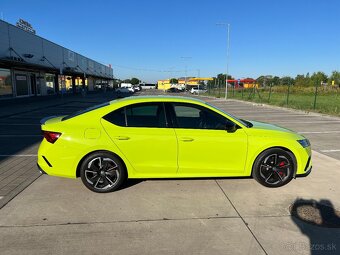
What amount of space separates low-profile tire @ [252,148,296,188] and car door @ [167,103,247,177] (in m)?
0.30

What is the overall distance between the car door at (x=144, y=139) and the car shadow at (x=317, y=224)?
188 centimetres

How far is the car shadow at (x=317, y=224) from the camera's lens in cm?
321

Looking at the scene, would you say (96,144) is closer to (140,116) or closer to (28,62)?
(140,116)

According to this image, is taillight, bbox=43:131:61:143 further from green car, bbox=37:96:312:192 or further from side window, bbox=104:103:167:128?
side window, bbox=104:103:167:128

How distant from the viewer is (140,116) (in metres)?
4.77

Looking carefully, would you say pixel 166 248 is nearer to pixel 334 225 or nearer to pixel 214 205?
pixel 214 205

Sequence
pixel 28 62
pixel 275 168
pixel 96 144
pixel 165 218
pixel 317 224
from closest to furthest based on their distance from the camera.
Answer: pixel 317 224 < pixel 165 218 < pixel 96 144 < pixel 275 168 < pixel 28 62

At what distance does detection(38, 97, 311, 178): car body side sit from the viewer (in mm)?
4539

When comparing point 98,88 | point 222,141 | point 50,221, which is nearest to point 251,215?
point 222,141

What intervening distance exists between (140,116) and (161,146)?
590 millimetres

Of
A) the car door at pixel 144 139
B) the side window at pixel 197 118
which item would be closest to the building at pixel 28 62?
the car door at pixel 144 139

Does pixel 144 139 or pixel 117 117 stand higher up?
pixel 117 117

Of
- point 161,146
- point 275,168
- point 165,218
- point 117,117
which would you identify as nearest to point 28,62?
point 117,117

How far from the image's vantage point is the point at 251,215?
3971 mm
